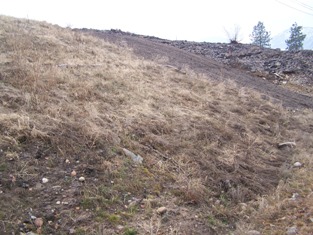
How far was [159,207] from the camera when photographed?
3098 mm

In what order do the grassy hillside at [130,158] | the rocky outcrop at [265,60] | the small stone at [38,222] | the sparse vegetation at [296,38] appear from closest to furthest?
the small stone at [38,222], the grassy hillside at [130,158], the rocky outcrop at [265,60], the sparse vegetation at [296,38]

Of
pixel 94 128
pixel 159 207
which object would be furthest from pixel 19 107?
pixel 159 207

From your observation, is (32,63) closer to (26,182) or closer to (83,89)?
(83,89)

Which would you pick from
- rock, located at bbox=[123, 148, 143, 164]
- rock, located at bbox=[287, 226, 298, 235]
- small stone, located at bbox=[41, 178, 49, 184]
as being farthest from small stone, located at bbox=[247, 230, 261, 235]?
small stone, located at bbox=[41, 178, 49, 184]

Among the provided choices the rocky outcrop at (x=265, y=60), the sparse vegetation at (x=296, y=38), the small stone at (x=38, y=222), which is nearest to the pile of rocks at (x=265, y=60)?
the rocky outcrop at (x=265, y=60)

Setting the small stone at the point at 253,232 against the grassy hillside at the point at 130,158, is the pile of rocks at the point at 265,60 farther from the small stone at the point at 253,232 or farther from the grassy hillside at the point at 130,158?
the small stone at the point at 253,232

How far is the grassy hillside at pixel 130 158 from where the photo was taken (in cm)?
288

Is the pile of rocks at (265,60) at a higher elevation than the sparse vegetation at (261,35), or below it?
below

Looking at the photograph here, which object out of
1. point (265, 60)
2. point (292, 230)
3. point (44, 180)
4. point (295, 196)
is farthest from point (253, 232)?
point (265, 60)

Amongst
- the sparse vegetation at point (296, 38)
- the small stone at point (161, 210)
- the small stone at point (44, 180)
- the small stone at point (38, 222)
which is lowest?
the small stone at point (38, 222)

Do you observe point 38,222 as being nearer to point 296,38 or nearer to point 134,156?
point 134,156

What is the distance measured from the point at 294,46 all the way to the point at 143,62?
39835 millimetres

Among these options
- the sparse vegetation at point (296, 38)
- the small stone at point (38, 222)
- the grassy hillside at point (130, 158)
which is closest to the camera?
the small stone at point (38, 222)

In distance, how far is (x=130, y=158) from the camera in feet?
12.4
